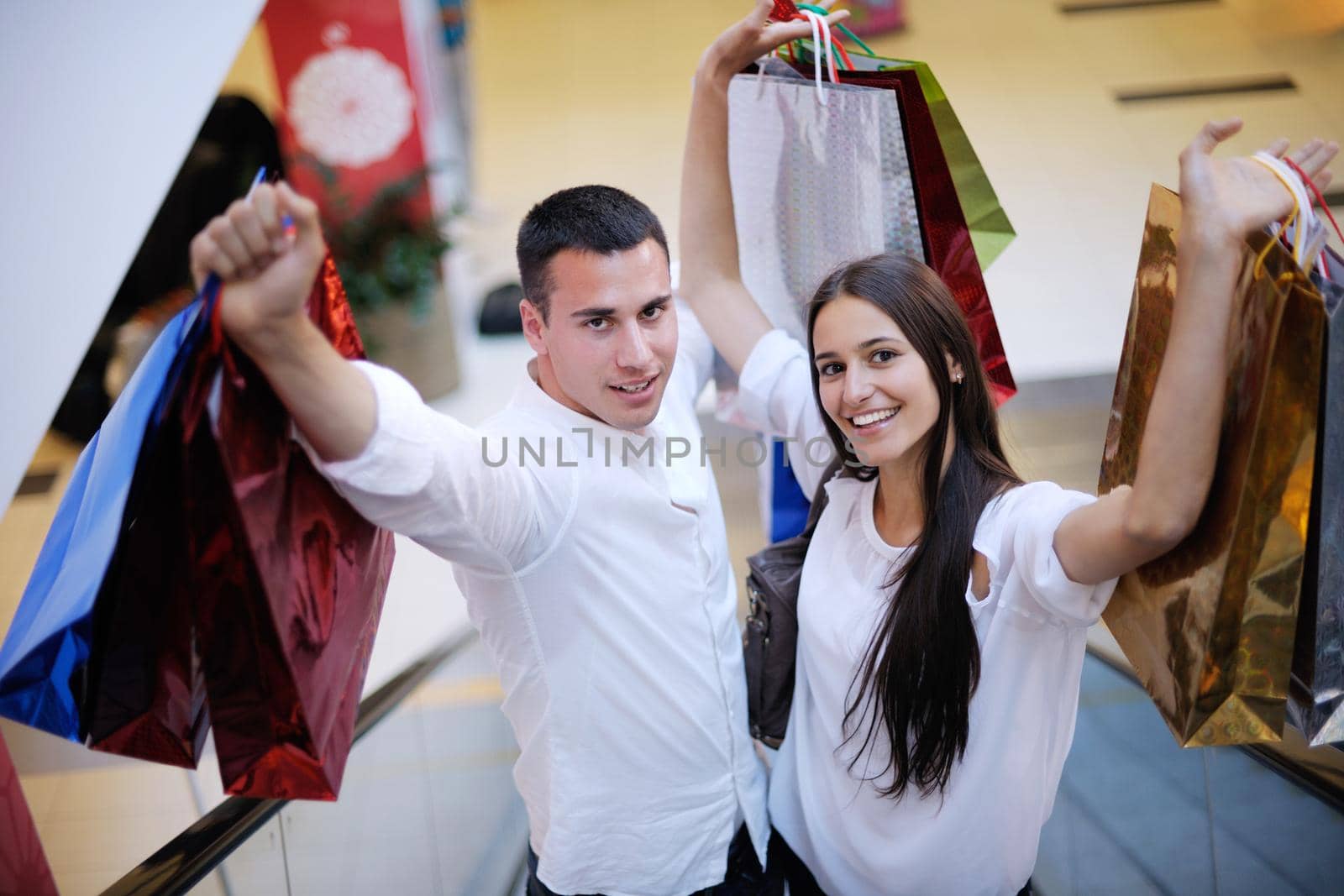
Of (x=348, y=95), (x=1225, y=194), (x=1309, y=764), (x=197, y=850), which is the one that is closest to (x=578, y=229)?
(x=1225, y=194)

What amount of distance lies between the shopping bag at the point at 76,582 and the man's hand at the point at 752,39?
3.24ft

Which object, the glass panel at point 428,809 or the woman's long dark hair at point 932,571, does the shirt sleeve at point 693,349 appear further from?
the glass panel at point 428,809

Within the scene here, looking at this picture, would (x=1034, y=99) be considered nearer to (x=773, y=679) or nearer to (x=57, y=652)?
(x=773, y=679)

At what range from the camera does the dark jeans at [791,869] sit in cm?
182

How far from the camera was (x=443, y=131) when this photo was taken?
5797 millimetres

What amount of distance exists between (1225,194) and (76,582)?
4.09 ft

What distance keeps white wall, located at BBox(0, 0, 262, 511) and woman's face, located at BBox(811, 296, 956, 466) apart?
107 centimetres

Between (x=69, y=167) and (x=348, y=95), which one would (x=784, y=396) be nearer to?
(x=69, y=167)

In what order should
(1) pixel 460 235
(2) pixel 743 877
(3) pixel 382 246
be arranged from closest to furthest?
(2) pixel 743 877, (3) pixel 382 246, (1) pixel 460 235

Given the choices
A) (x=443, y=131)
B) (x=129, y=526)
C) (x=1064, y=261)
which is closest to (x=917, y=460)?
(x=129, y=526)

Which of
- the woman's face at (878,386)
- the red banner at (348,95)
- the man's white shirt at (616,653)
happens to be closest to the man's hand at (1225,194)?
the woman's face at (878,386)

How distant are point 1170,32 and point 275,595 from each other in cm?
756

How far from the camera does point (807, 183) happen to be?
1.89m

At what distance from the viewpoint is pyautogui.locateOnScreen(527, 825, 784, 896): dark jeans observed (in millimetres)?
1811
